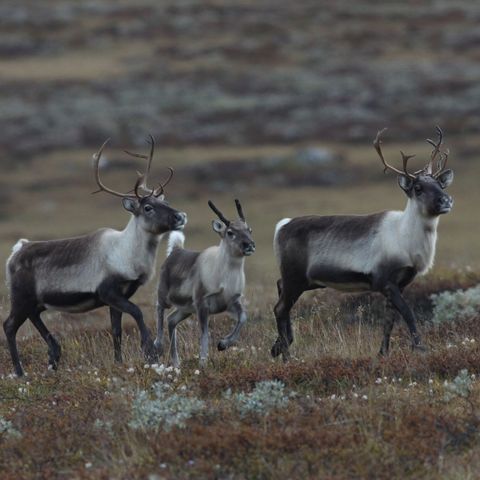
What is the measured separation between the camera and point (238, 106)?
5209 cm

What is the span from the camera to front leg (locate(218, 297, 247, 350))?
34.4ft

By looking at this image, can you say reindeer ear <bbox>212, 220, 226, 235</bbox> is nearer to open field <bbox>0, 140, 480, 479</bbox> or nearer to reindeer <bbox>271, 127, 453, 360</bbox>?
reindeer <bbox>271, 127, 453, 360</bbox>

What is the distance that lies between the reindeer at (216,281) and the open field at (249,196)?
0.33 meters

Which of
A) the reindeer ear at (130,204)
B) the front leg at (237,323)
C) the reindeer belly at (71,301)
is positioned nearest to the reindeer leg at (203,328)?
the front leg at (237,323)

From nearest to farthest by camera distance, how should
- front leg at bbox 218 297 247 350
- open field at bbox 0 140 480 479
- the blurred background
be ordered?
open field at bbox 0 140 480 479
front leg at bbox 218 297 247 350
the blurred background

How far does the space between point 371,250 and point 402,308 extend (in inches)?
25.9

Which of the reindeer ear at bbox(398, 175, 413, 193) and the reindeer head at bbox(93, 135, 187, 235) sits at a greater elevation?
the reindeer ear at bbox(398, 175, 413, 193)

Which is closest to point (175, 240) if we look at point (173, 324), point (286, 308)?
point (173, 324)

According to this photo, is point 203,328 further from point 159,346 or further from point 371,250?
point 371,250

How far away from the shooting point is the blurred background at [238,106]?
36.0 meters

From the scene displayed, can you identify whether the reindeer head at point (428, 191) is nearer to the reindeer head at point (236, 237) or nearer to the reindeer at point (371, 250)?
the reindeer at point (371, 250)

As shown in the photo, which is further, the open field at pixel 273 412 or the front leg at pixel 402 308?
the front leg at pixel 402 308

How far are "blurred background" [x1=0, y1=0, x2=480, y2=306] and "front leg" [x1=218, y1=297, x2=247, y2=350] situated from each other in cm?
433

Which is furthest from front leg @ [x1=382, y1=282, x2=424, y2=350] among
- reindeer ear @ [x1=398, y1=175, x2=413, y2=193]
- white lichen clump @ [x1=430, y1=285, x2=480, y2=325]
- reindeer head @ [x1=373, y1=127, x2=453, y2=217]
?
white lichen clump @ [x1=430, y1=285, x2=480, y2=325]
